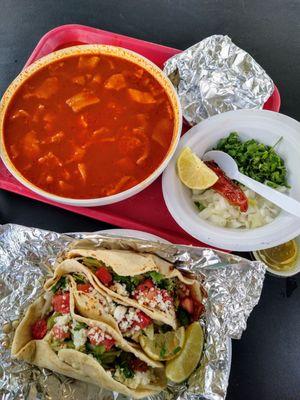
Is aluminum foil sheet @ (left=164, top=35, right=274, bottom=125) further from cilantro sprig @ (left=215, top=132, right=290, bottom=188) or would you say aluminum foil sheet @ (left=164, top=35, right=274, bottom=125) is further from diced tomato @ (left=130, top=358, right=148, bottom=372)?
diced tomato @ (left=130, top=358, right=148, bottom=372)

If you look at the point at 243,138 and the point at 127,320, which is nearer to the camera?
the point at 127,320

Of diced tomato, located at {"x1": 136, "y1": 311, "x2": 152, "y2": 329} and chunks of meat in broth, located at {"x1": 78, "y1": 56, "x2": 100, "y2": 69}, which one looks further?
chunks of meat in broth, located at {"x1": 78, "y1": 56, "x2": 100, "y2": 69}

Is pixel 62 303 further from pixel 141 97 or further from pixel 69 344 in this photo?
pixel 141 97

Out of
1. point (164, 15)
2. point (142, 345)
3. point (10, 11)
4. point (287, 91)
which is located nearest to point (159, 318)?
point (142, 345)

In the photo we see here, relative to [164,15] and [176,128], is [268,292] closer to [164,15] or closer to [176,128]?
[176,128]

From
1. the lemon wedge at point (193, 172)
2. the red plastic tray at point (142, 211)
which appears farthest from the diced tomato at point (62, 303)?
the lemon wedge at point (193, 172)

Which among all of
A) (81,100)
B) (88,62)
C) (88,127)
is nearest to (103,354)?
(88,127)

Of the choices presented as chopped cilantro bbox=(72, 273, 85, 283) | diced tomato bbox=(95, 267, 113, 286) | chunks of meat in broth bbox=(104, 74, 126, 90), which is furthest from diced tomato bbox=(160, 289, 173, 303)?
chunks of meat in broth bbox=(104, 74, 126, 90)

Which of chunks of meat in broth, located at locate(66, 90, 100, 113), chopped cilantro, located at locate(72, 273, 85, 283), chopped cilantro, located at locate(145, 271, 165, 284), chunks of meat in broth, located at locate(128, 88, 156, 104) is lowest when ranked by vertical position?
chopped cilantro, located at locate(72, 273, 85, 283)
